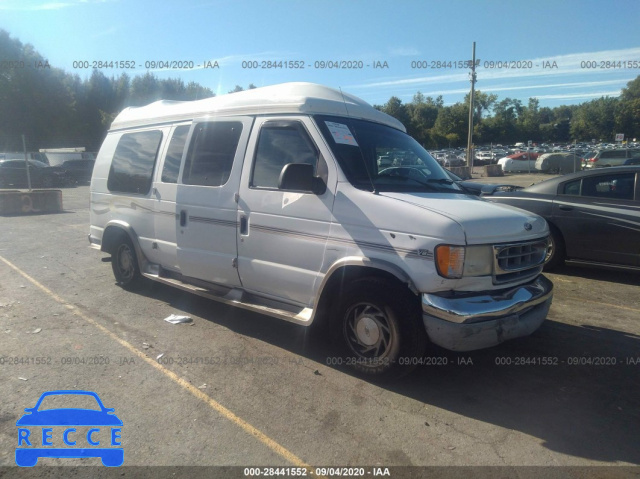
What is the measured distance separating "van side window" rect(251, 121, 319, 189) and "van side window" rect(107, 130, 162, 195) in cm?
190

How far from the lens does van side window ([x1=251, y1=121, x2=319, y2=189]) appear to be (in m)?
4.39

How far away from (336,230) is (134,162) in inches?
141

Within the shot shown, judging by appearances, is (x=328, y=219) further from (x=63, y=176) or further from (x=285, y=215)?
(x=63, y=176)

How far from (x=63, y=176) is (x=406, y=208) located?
3010cm

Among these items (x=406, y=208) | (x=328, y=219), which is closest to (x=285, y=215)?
(x=328, y=219)

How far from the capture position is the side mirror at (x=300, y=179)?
13.1 feet

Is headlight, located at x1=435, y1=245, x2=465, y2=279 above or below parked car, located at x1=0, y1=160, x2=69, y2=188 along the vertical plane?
below

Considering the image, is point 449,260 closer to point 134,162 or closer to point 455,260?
point 455,260

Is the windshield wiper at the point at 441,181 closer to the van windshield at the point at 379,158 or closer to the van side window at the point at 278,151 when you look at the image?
the van windshield at the point at 379,158

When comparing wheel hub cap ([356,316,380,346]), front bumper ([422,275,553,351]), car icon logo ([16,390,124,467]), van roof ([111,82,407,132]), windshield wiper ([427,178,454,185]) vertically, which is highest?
van roof ([111,82,407,132])

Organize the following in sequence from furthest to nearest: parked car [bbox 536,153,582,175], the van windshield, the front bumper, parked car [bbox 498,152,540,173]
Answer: parked car [bbox 498,152,540,173]
parked car [bbox 536,153,582,175]
the van windshield
the front bumper

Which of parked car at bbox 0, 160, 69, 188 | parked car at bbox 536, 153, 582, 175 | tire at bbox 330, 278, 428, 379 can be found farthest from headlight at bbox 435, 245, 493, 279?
parked car at bbox 536, 153, 582, 175

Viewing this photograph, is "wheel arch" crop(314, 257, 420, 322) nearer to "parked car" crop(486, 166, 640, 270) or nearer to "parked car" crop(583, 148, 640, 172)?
"parked car" crop(486, 166, 640, 270)

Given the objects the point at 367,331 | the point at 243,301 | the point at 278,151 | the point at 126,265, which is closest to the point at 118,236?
the point at 126,265
